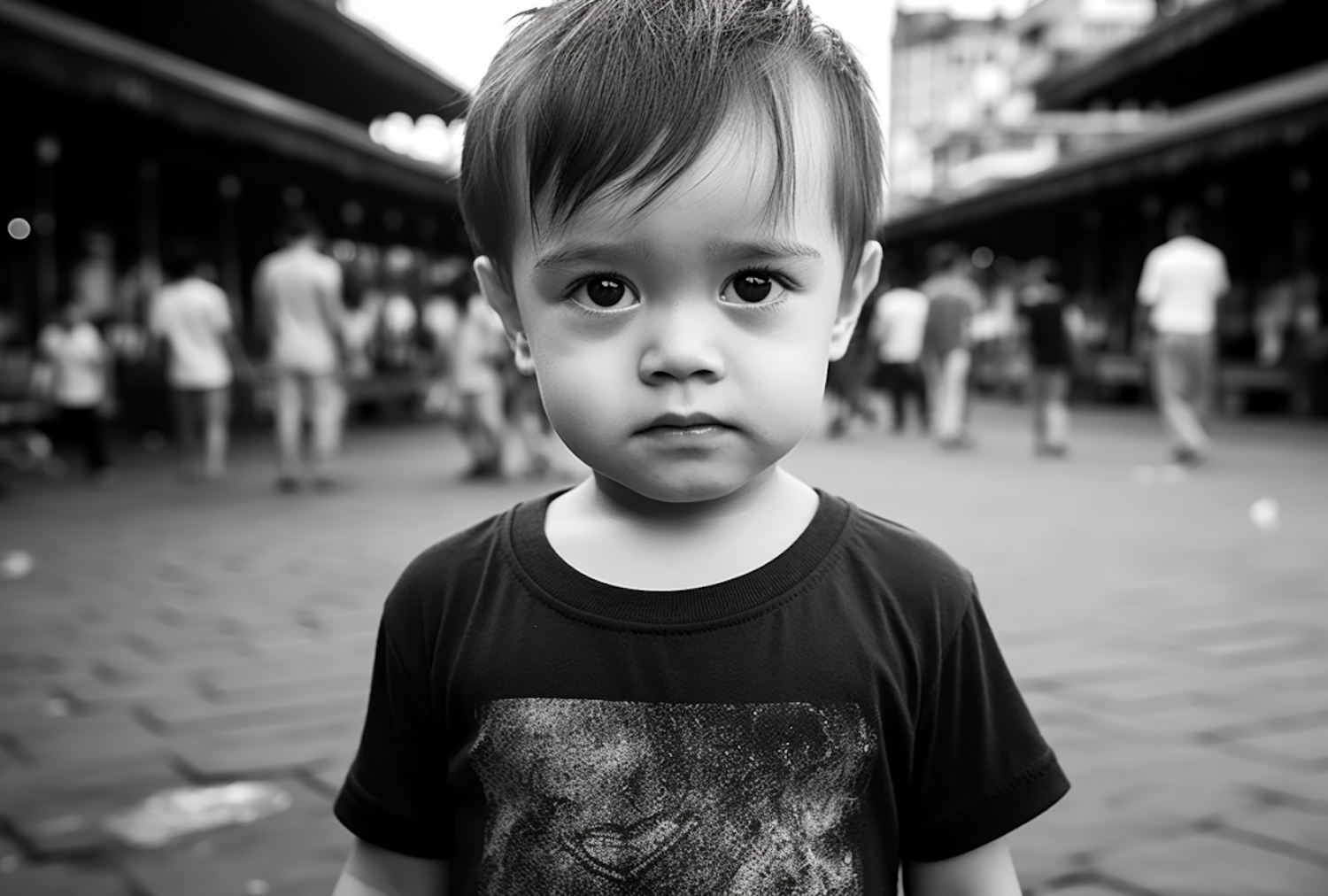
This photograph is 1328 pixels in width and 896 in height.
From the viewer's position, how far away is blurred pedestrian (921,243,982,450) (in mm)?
11539

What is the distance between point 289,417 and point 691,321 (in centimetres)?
783

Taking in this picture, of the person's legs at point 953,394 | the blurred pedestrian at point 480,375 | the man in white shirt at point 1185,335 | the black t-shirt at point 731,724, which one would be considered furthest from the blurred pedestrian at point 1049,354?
the black t-shirt at point 731,724

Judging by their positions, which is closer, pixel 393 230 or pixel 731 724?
pixel 731 724

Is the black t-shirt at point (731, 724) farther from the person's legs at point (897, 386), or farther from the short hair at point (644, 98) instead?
the person's legs at point (897, 386)

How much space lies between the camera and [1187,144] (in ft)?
46.6

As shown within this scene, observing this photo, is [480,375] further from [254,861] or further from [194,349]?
[254,861]

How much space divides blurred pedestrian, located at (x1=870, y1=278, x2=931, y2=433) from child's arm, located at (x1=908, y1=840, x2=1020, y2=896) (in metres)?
11.9

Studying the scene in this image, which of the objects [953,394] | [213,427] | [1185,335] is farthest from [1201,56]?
[213,427]

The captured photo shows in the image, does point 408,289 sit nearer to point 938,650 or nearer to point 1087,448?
point 1087,448

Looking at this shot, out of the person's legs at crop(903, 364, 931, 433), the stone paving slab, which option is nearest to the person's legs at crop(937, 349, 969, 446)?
the person's legs at crop(903, 364, 931, 433)

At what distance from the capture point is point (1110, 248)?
858 inches

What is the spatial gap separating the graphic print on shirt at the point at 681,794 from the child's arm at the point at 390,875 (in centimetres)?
17

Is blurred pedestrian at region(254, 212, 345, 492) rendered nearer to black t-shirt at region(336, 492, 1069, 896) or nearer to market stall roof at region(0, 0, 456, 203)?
market stall roof at region(0, 0, 456, 203)

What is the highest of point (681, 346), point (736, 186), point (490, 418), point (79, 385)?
point (736, 186)
